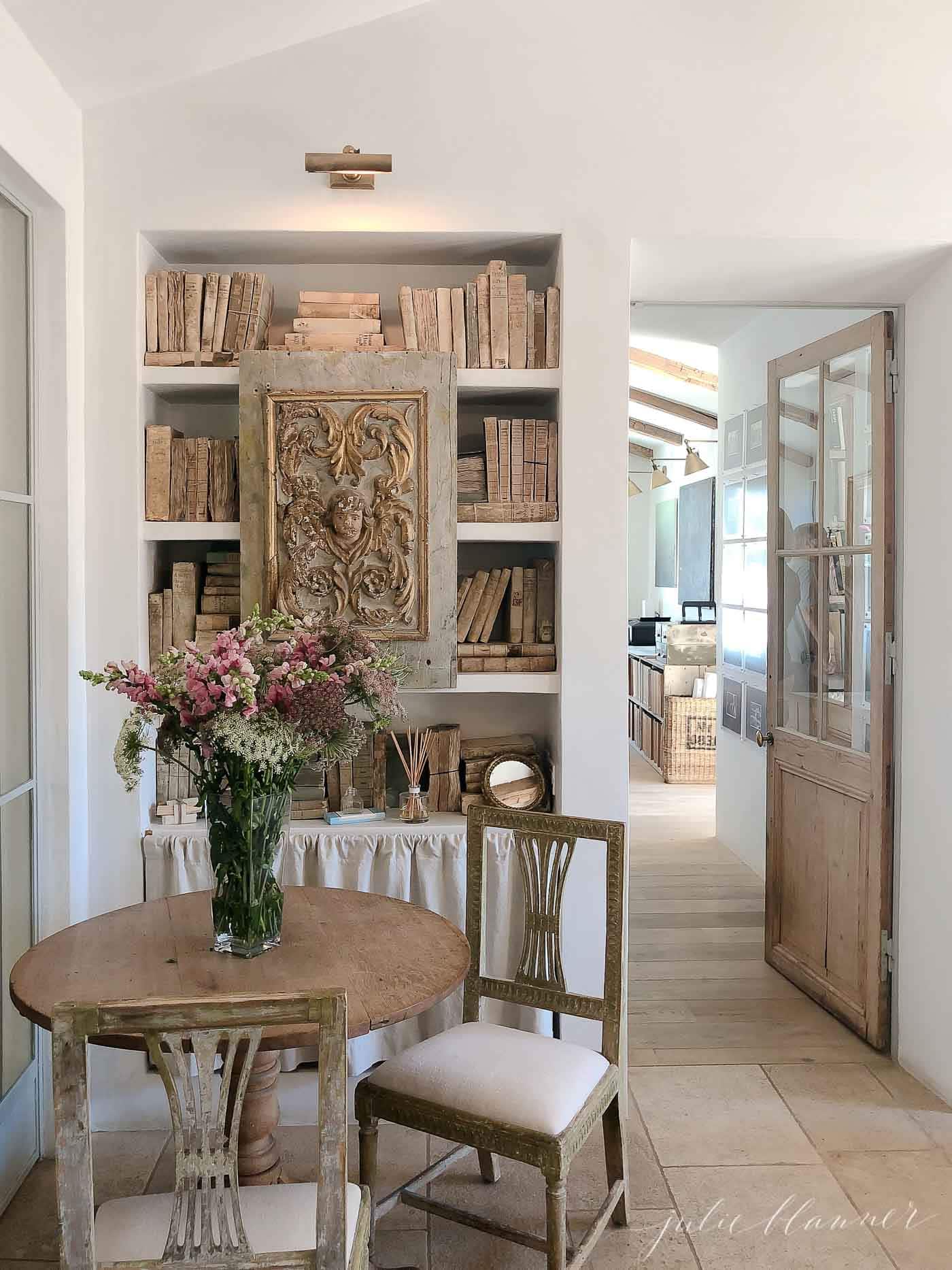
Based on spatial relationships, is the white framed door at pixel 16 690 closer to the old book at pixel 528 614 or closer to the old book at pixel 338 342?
the old book at pixel 338 342

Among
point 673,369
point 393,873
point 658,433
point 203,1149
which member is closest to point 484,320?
point 393,873

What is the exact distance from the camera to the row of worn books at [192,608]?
124 inches

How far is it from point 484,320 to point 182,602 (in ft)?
3.92

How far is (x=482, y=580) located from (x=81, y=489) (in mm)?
1164

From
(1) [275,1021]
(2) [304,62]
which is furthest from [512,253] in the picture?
(1) [275,1021]

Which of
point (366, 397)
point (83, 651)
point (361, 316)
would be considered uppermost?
point (361, 316)

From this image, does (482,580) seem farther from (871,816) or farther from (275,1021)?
(275,1021)

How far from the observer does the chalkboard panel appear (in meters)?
10.7

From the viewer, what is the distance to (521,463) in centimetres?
314

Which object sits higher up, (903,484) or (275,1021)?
(903,484)

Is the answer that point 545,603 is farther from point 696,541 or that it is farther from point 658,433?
point 658,433

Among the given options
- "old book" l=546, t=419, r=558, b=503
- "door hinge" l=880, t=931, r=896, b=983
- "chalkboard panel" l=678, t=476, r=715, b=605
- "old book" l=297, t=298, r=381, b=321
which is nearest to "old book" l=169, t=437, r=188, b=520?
"old book" l=297, t=298, r=381, b=321

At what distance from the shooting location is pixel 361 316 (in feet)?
10.3
